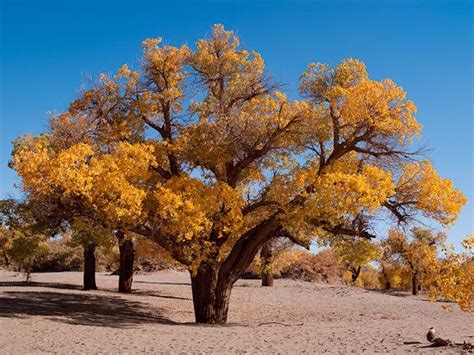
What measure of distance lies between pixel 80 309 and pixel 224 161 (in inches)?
385

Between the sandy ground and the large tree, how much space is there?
11.0 feet

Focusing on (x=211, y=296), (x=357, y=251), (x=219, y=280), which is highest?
(x=357, y=251)

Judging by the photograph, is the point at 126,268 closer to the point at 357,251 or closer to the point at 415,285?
the point at 357,251

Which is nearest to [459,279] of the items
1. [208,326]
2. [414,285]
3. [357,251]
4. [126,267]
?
[357,251]

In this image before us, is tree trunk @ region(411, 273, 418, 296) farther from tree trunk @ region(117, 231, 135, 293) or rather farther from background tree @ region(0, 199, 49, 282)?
background tree @ region(0, 199, 49, 282)

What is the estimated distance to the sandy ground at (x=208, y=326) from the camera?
13211mm

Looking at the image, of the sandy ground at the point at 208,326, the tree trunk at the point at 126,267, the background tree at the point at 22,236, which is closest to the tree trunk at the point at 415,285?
the sandy ground at the point at 208,326

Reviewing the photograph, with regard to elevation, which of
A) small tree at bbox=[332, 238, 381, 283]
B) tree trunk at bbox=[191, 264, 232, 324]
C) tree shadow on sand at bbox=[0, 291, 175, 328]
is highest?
small tree at bbox=[332, 238, 381, 283]

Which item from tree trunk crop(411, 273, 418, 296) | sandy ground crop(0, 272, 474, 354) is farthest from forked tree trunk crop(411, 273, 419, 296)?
sandy ground crop(0, 272, 474, 354)

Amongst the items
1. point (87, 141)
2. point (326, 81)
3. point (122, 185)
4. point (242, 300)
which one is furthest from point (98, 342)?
point (242, 300)

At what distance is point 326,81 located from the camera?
63.7 ft

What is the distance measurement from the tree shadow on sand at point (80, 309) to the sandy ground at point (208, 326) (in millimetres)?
42

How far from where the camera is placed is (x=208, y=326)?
720 inches

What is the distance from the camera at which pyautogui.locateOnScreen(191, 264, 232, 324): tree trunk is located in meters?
20.5
